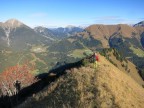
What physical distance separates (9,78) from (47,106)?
2883 centimetres

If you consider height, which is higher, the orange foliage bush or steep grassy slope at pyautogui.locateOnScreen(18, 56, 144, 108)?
steep grassy slope at pyautogui.locateOnScreen(18, 56, 144, 108)

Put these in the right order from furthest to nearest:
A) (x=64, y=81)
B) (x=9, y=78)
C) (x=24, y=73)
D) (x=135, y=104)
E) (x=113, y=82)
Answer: (x=24, y=73) → (x=9, y=78) → (x=64, y=81) → (x=113, y=82) → (x=135, y=104)

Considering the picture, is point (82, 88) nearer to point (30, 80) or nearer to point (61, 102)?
point (61, 102)

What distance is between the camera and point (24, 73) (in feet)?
258

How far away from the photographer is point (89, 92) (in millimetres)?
45844

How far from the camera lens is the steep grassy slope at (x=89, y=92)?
4359cm

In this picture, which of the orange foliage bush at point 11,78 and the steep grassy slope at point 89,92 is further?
the orange foliage bush at point 11,78

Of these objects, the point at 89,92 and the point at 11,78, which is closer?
the point at 89,92

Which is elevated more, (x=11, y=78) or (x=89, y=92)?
(x=89, y=92)

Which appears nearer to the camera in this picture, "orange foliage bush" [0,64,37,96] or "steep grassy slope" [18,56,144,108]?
"steep grassy slope" [18,56,144,108]

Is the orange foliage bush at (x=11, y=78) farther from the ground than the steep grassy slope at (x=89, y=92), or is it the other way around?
the steep grassy slope at (x=89, y=92)

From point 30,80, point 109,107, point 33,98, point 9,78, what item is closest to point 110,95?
point 109,107

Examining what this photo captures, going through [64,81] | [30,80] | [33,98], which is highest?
[64,81]

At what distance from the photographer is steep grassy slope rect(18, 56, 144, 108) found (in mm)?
43594
